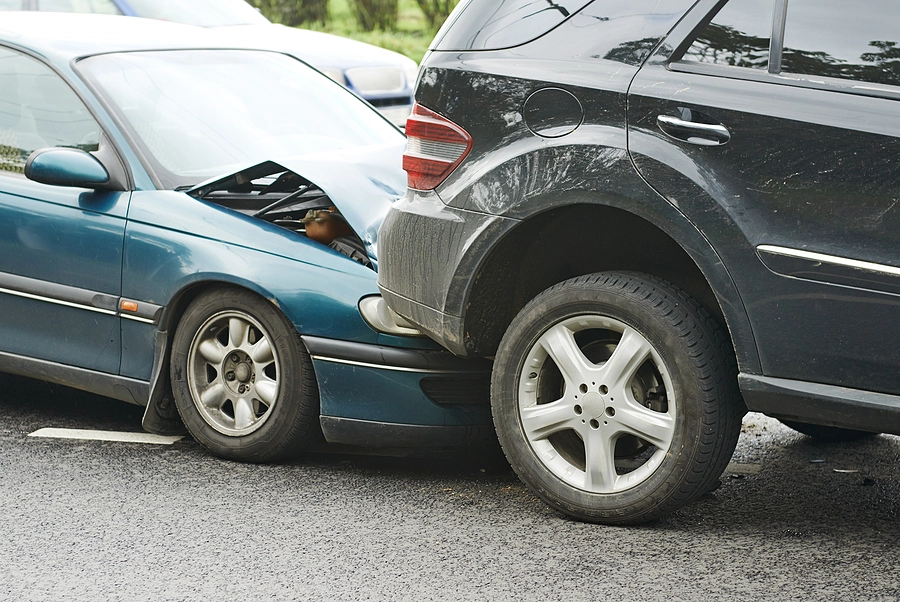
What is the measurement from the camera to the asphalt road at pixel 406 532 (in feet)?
10.7

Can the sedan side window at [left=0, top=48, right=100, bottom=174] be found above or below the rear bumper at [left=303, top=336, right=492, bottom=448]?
above

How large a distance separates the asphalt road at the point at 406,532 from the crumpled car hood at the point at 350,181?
91 centimetres

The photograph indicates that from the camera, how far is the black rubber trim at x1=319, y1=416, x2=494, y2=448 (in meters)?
4.11

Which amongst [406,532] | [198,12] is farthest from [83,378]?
[198,12]

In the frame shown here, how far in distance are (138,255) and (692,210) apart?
2164 mm

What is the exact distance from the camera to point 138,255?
4.49 metres

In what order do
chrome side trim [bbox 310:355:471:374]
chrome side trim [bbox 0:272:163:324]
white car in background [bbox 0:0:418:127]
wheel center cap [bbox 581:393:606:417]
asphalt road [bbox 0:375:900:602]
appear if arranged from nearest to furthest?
asphalt road [bbox 0:375:900:602]
wheel center cap [bbox 581:393:606:417]
chrome side trim [bbox 310:355:471:374]
chrome side trim [bbox 0:272:163:324]
white car in background [bbox 0:0:418:127]

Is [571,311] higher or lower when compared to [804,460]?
higher

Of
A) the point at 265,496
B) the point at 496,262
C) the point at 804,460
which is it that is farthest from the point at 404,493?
the point at 804,460

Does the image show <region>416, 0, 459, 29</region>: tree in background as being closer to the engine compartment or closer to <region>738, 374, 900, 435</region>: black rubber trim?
the engine compartment

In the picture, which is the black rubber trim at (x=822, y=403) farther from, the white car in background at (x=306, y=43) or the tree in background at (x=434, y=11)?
the tree in background at (x=434, y=11)

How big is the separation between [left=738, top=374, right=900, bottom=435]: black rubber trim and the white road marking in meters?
2.38

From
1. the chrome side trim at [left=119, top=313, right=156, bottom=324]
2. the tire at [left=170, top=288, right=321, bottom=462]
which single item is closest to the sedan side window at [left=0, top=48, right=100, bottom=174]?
the chrome side trim at [left=119, top=313, right=156, bottom=324]

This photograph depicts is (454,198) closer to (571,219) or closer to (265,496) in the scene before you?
(571,219)
